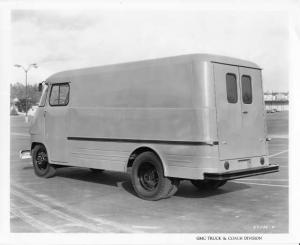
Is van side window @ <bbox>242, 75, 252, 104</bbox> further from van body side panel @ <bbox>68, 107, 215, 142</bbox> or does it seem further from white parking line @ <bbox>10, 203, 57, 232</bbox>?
white parking line @ <bbox>10, 203, 57, 232</bbox>

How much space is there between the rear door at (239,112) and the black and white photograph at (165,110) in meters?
0.02

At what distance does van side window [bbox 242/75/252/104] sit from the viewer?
9130mm

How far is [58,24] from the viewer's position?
9102 millimetres

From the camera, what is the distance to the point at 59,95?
37.3ft

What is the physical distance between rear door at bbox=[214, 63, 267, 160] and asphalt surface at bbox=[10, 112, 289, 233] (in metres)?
1.00

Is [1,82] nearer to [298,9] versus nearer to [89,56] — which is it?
[89,56]

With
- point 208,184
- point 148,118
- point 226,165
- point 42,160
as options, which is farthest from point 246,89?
point 42,160

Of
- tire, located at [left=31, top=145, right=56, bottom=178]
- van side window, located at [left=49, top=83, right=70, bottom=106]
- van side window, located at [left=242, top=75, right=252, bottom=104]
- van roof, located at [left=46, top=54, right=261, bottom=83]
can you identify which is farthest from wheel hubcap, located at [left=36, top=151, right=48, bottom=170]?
van side window, located at [left=242, top=75, right=252, bottom=104]

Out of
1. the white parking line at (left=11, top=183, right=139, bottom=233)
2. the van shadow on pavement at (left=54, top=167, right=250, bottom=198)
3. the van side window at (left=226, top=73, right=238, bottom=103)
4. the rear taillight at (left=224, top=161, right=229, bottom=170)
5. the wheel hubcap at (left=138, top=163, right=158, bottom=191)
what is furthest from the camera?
the van shadow on pavement at (left=54, top=167, right=250, bottom=198)

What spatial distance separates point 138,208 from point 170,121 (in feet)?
5.58

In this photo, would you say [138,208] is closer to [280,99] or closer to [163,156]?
[163,156]

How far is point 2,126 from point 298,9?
221 inches

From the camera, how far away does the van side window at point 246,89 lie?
9130mm
